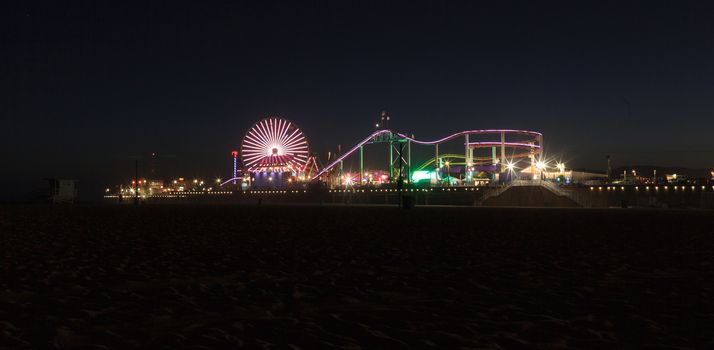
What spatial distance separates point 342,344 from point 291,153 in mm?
101871

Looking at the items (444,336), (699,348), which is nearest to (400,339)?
(444,336)

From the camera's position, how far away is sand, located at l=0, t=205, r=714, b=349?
17.6 feet

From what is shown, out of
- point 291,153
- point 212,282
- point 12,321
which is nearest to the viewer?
point 12,321

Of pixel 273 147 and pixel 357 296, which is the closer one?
pixel 357 296

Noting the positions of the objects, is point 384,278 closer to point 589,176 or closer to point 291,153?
point 291,153

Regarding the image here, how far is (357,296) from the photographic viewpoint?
25.0 feet

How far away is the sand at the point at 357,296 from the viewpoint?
5.38 meters

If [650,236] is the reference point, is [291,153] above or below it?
above

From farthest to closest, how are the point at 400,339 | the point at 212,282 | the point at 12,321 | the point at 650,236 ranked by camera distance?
1. the point at 650,236
2. the point at 212,282
3. the point at 12,321
4. the point at 400,339

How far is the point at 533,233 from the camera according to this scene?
18.9m

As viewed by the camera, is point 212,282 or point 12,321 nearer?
point 12,321

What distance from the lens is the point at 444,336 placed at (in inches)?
211

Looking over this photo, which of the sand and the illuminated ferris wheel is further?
the illuminated ferris wheel

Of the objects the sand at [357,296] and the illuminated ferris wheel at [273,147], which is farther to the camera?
the illuminated ferris wheel at [273,147]
